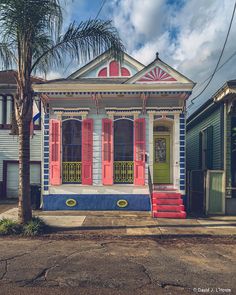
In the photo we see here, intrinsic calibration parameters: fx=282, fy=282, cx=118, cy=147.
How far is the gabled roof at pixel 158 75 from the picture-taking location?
11.0m

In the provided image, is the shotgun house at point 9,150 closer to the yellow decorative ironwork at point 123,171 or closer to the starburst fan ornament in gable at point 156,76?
the yellow decorative ironwork at point 123,171

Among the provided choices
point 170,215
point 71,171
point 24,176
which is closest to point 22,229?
point 24,176

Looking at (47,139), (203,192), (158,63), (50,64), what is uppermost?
(158,63)

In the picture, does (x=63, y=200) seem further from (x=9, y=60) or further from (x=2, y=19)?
(x=2, y=19)

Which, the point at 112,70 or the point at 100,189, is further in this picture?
the point at 112,70

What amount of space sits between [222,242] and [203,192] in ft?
12.5

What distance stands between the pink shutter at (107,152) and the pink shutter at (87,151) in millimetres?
491

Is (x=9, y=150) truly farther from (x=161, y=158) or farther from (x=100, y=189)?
(x=161, y=158)

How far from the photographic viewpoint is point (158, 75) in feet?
36.5

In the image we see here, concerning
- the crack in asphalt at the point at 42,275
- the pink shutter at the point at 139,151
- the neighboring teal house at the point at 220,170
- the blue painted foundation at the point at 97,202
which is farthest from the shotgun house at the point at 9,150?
the crack in asphalt at the point at 42,275

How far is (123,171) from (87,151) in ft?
5.49

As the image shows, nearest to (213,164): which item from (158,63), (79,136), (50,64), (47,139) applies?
(158,63)

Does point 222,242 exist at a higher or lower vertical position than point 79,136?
lower

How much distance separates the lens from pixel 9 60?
8.58 m
